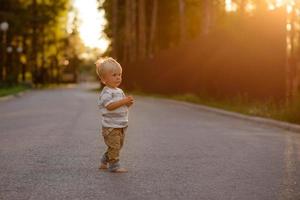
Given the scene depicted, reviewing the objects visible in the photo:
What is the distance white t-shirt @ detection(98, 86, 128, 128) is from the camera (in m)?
7.54

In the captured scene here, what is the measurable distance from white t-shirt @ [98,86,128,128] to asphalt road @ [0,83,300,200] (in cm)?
59

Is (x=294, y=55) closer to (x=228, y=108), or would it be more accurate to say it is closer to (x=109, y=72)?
(x=228, y=108)

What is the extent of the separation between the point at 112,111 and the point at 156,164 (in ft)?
3.72

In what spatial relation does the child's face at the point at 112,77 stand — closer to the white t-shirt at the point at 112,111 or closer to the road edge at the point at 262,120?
the white t-shirt at the point at 112,111

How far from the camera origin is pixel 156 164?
27.3 ft

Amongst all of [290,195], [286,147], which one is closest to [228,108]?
[286,147]

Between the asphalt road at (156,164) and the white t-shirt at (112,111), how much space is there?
59 centimetres

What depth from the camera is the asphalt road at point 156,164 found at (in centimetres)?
634

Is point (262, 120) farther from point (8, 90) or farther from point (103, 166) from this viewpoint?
point (8, 90)

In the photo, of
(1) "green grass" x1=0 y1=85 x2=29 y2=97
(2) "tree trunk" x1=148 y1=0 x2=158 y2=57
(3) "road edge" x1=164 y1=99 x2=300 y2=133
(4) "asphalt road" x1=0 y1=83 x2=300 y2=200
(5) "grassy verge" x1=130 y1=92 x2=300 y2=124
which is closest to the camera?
(4) "asphalt road" x1=0 y1=83 x2=300 y2=200

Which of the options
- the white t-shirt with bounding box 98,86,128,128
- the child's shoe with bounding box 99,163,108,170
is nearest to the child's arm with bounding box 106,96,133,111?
the white t-shirt with bounding box 98,86,128,128

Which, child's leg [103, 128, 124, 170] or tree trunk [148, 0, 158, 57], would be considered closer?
child's leg [103, 128, 124, 170]

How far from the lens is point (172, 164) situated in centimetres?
832

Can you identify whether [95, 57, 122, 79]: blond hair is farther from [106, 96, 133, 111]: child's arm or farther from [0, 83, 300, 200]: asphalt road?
[0, 83, 300, 200]: asphalt road
